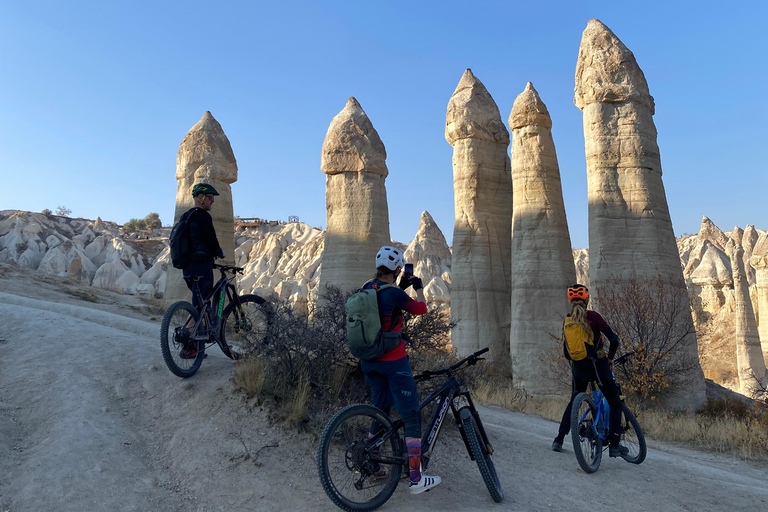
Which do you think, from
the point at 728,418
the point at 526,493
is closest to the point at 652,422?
the point at 728,418

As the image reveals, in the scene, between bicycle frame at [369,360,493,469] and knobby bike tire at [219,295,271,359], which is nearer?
bicycle frame at [369,360,493,469]

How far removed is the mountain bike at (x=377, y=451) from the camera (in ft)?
12.5

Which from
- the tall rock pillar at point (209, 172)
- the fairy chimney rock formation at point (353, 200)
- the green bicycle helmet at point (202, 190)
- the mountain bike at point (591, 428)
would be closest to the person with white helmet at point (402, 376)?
the mountain bike at point (591, 428)

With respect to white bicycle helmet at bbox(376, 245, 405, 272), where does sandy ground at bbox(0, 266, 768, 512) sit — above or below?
below

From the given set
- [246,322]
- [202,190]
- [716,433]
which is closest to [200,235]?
[202,190]

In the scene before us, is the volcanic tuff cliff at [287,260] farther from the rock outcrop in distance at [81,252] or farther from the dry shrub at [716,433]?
the dry shrub at [716,433]

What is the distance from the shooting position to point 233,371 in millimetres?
5824

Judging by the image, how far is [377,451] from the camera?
394 cm

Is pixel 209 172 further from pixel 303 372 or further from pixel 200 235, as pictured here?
pixel 303 372

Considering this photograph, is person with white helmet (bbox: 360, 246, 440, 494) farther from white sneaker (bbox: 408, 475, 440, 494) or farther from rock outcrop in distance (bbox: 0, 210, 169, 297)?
rock outcrop in distance (bbox: 0, 210, 169, 297)

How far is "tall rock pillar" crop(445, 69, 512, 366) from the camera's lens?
1688 centimetres

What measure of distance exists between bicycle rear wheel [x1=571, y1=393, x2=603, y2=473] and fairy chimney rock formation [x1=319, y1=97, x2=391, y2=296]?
34.1 ft

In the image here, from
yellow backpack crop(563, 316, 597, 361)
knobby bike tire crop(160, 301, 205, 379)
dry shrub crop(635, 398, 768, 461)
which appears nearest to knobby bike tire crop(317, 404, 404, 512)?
knobby bike tire crop(160, 301, 205, 379)

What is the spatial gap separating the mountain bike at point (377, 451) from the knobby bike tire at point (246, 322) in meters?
1.91
